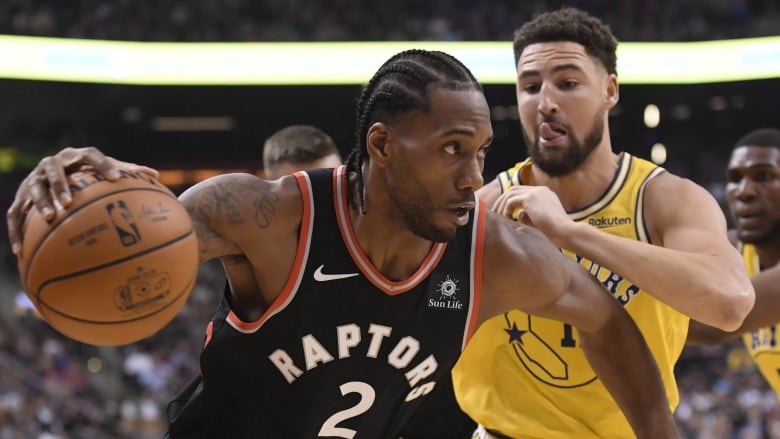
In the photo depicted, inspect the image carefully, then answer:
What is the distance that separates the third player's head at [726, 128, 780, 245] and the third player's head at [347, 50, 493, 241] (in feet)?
8.27

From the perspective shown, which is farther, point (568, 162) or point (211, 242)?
point (568, 162)

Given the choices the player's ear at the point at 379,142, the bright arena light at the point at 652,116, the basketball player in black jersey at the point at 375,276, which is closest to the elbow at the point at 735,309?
the basketball player in black jersey at the point at 375,276

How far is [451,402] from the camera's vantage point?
4.12 meters

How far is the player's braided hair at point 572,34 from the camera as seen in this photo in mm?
3688

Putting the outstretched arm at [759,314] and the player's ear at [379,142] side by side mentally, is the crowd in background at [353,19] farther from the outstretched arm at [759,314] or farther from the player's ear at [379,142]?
the player's ear at [379,142]

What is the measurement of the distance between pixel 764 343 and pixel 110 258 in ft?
12.8

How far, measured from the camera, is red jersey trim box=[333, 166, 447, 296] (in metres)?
2.84

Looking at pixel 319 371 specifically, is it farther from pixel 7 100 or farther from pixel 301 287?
pixel 7 100

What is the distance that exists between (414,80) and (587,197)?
1.11m

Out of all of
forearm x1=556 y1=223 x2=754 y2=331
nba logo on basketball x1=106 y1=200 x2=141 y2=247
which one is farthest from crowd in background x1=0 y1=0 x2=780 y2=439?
nba logo on basketball x1=106 y1=200 x2=141 y2=247

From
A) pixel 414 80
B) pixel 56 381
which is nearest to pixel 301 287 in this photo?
pixel 414 80

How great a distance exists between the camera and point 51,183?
7.67ft

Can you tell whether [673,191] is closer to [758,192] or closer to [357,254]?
[357,254]

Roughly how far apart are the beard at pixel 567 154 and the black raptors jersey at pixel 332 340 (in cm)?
66
